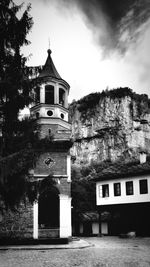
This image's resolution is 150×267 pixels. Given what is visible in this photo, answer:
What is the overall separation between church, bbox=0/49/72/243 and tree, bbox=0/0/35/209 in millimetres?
8540

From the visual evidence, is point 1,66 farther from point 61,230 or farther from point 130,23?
point 61,230

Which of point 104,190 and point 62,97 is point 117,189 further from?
point 62,97

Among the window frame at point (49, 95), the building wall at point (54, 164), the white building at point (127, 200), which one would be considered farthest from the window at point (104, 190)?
the window frame at point (49, 95)

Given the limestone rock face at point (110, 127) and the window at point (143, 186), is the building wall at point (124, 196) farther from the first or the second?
the limestone rock face at point (110, 127)

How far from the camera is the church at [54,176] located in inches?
766

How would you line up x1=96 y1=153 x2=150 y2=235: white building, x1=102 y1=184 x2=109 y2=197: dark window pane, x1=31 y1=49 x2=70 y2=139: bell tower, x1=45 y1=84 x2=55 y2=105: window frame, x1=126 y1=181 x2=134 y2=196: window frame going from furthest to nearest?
x1=102 y1=184 x2=109 y2=197: dark window pane, x1=126 y1=181 x2=134 y2=196: window frame, x1=96 y1=153 x2=150 y2=235: white building, x1=45 y1=84 x2=55 y2=105: window frame, x1=31 y1=49 x2=70 y2=139: bell tower

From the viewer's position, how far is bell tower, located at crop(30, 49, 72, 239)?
66.1 feet

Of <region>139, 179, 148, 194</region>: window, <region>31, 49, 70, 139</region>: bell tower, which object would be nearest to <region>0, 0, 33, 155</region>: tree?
<region>31, 49, 70, 139</region>: bell tower

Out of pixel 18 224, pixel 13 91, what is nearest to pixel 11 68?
pixel 13 91

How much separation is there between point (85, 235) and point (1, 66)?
83.3ft

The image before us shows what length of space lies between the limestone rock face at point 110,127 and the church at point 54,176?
190ft

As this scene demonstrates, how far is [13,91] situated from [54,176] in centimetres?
1234

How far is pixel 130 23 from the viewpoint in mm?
12516

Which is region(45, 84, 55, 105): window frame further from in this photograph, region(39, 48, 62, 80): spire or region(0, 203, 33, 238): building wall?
region(0, 203, 33, 238): building wall
